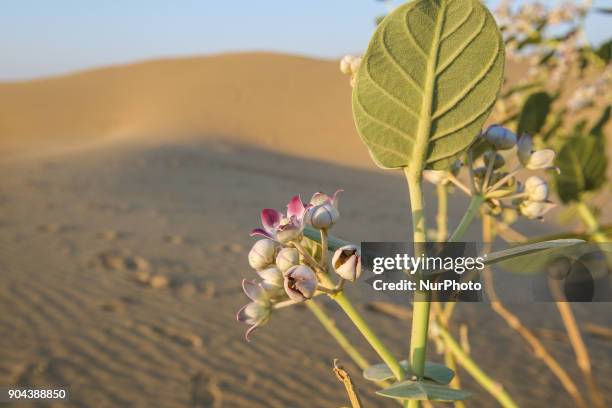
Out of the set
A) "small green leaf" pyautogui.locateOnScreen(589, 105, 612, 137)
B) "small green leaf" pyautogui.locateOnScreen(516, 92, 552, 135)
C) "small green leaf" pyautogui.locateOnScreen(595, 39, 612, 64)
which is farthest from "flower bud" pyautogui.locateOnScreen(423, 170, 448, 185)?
"small green leaf" pyautogui.locateOnScreen(589, 105, 612, 137)

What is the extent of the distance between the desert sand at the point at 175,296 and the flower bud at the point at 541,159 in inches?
136

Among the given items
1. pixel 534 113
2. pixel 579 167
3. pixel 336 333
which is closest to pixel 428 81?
pixel 336 333

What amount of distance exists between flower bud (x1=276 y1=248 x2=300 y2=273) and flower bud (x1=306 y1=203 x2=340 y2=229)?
0.03 m

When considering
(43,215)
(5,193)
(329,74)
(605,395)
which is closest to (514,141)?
(605,395)

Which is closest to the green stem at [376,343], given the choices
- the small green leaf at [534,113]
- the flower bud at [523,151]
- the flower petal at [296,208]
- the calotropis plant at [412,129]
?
the calotropis plant at [412,129]

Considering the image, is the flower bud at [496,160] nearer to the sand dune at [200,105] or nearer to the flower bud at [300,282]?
the flower bud at [300,282]

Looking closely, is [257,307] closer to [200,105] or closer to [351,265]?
[351,265]

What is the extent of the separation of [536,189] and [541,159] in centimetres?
5

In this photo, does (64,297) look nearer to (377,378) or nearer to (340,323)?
(340,323)

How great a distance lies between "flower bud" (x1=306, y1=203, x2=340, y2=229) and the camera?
533 millimetres

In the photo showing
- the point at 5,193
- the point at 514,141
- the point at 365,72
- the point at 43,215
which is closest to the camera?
the point at 365,72

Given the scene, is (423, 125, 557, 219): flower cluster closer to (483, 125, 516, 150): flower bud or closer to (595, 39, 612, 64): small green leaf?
(483, 125, 516, 150): flower bud

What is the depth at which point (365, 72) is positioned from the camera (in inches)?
19.7

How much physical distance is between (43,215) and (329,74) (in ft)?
102
